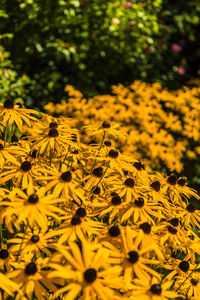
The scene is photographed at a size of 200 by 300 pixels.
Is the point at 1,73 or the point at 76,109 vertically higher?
the point at 1,73

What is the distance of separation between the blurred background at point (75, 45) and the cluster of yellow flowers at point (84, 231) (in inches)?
91.0

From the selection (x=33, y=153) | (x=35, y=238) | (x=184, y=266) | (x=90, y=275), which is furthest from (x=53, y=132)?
(x=184, y=266)

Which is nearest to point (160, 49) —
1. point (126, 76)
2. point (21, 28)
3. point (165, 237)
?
point (126, 76)

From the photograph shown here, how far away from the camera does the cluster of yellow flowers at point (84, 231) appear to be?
4.42 feet

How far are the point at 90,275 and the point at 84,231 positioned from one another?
42 centimetres

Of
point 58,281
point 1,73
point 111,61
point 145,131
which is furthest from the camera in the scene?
point 111,61

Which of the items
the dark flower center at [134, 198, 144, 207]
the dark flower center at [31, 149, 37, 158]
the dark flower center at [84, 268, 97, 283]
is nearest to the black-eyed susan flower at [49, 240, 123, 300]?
the dark flower center at [84, 268, 97, 283]

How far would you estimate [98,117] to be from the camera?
4156 millimetres

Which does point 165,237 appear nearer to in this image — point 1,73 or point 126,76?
point 1,73

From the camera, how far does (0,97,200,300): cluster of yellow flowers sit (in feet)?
4.42

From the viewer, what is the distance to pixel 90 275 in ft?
4.14

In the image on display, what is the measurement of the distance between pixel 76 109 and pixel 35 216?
319 cm

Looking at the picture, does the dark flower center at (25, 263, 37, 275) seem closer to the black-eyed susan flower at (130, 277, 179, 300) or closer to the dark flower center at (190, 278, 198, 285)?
the black-eyed susan flower at (130, 277, 179, 300)

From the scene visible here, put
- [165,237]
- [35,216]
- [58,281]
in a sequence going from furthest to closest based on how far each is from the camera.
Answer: [165,237]
[35,216]
[58,281]
